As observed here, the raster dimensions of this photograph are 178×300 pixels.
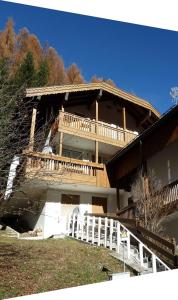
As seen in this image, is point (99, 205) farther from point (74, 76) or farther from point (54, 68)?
point (54, 68)

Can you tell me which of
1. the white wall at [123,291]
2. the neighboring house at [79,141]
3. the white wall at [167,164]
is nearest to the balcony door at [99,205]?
the neighboring house at [79,141]

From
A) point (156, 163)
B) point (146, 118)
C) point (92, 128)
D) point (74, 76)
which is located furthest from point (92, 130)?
point (74, 76)

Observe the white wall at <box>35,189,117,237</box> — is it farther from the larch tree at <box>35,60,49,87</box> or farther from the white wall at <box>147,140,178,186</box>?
the larch tree at <box>35,60,49,87</box>

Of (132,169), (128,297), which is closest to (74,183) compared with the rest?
(132,169)

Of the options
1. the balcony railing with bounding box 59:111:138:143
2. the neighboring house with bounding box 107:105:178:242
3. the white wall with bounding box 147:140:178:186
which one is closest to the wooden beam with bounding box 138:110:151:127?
the balcony railing with bounding box 59:111:138:143

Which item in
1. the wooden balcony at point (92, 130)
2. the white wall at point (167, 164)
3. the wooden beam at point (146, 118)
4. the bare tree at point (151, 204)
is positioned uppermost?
Result: the wooden beam at point (146, 118)

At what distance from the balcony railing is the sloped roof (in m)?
0.85

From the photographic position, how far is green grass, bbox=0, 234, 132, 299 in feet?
13.6

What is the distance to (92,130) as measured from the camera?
456 inches

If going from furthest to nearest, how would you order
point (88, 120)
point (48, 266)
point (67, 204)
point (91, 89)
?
point (91, 89) < point (88, 120) < point (67, 204) < point (48, 266)

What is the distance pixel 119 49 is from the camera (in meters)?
6.96

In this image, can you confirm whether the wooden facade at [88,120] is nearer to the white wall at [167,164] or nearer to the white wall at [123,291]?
the white wall at [167,164]

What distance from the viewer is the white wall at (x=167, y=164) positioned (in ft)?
30.3

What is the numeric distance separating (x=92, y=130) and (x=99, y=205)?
2.71m
